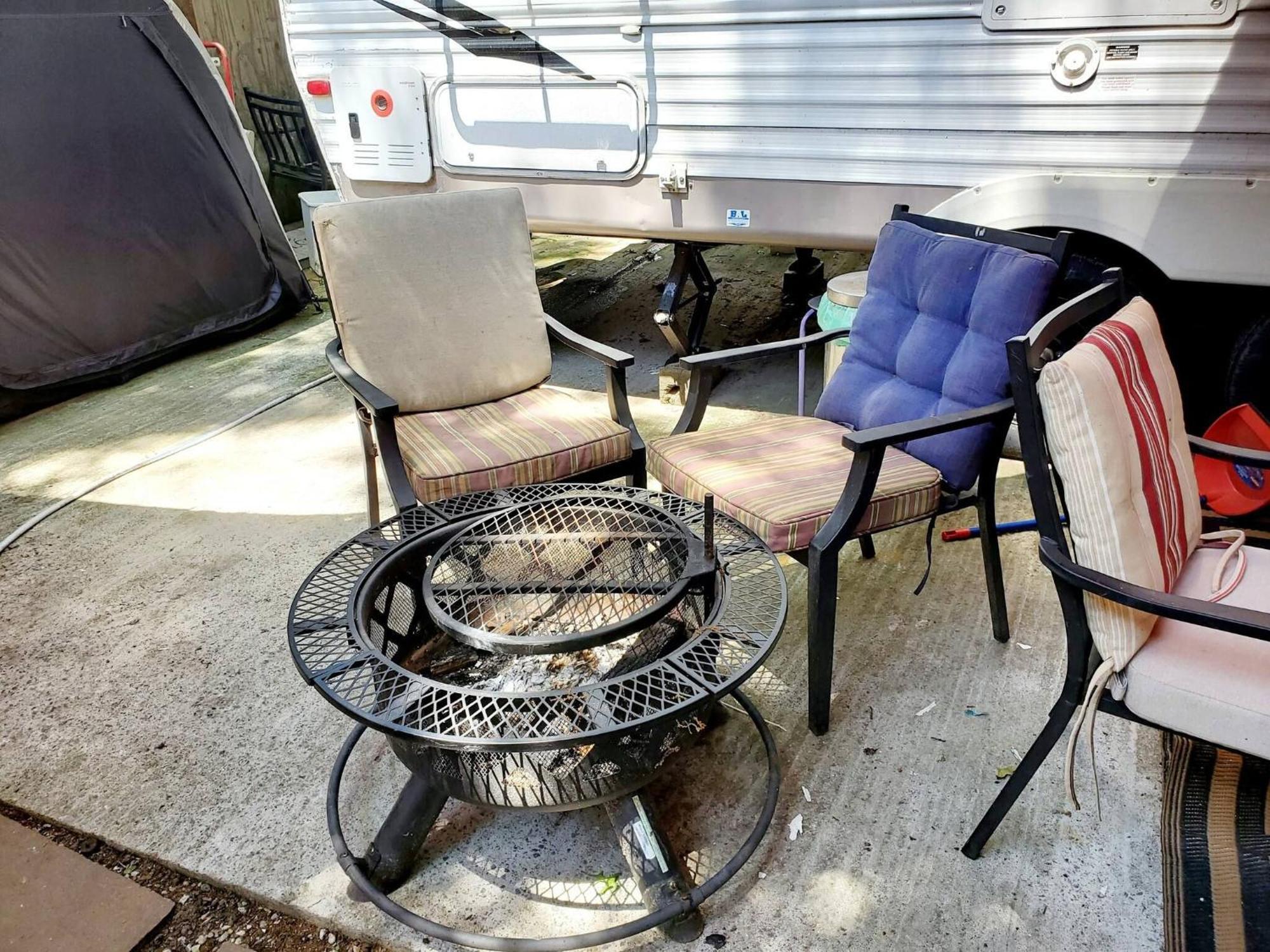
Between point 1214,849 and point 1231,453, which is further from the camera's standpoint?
point 1231,453

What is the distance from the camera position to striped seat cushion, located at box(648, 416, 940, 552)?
1.79m

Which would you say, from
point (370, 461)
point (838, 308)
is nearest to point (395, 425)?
point (370, 461)

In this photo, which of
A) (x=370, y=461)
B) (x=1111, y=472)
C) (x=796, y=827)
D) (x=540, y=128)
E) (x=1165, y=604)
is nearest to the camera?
(x=1165, y=604)

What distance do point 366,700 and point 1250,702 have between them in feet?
4.25

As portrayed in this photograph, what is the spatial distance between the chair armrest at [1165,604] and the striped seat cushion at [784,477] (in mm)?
520

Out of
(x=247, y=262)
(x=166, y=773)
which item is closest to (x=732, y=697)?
(x=166, y=773)

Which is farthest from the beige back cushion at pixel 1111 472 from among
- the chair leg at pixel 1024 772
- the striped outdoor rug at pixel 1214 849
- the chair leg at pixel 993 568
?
the chair leg at pixel 993 568

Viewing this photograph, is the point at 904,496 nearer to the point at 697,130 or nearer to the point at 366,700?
the point at 366,700

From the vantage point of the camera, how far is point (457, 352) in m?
2.46

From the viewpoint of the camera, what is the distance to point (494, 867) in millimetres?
1604

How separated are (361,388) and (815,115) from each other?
5.81 ft

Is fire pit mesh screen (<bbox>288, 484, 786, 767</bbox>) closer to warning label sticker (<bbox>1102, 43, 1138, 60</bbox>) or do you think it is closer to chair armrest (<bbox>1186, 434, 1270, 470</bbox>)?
chair armrest (<bbox>1186, 434, 1270, 470</bbox>)

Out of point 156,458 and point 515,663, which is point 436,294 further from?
point 156,458

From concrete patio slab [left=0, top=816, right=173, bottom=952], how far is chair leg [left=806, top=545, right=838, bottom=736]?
4.35ft
